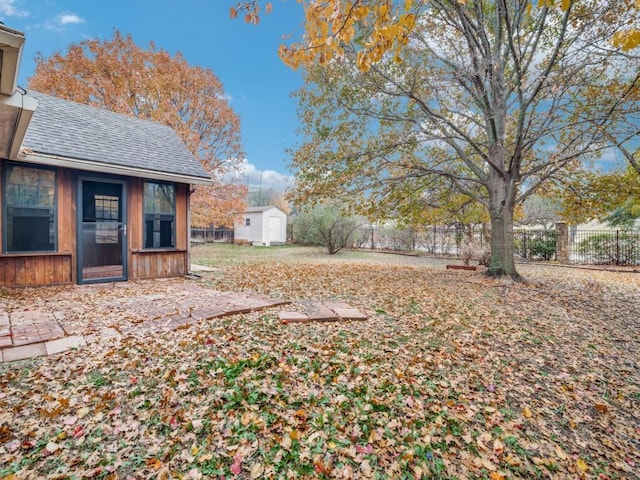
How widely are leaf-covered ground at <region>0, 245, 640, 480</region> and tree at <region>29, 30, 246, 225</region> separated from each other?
12.4m

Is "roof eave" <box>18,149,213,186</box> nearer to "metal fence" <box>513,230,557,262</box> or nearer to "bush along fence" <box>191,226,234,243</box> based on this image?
"metal fence" <box>513,230,557,262</box>

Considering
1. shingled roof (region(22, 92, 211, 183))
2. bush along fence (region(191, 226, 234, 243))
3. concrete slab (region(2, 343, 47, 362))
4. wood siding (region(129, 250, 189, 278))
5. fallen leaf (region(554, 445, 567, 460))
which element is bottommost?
fallen leaf (region(554, 445, 567, 460))

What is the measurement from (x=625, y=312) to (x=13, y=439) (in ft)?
25.2

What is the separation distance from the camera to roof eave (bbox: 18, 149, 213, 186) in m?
5.36

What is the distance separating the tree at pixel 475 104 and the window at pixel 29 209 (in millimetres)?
5091

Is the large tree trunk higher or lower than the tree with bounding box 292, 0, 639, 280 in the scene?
lower

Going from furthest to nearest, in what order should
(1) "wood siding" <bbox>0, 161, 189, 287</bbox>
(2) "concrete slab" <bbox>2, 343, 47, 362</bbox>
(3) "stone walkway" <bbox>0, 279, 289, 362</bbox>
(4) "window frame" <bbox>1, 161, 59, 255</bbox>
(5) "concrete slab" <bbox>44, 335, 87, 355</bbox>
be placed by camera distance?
1. (1) "wood siding" <bbox>0, 161, 189, 287</bbox>
2. (4) "window frame" <bbox>1, 161, 59, 255</bbox>
3. (3) "stone walkway" <bbox>0, 279, 289, 362</bbox>
4. (5) "concrete slab" <bbox>44, 335, 87, 355</bbox>
5. (2) "concrete slab" <bbox>2, 343, 47, 362</bbox>

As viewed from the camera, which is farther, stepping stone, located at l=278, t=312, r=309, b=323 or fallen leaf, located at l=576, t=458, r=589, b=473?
stepping stone, located at l=278, t=312, r=309, b=323

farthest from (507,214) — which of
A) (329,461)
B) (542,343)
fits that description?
(329,461)

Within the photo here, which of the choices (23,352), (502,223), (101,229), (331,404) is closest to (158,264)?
(101,229)

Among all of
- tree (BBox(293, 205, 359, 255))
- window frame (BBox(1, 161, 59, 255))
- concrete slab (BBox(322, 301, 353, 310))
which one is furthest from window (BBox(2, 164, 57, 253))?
tree (BBox(293, 205, 359, 255))

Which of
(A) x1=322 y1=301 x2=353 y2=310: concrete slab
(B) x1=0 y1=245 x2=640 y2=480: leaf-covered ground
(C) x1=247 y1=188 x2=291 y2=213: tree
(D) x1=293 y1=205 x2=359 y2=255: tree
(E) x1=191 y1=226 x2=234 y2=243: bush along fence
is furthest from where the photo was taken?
(C) x1=247 y1=188 x2=291 y2=213: tree

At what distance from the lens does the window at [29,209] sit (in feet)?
17.8

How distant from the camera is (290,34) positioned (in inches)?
122
